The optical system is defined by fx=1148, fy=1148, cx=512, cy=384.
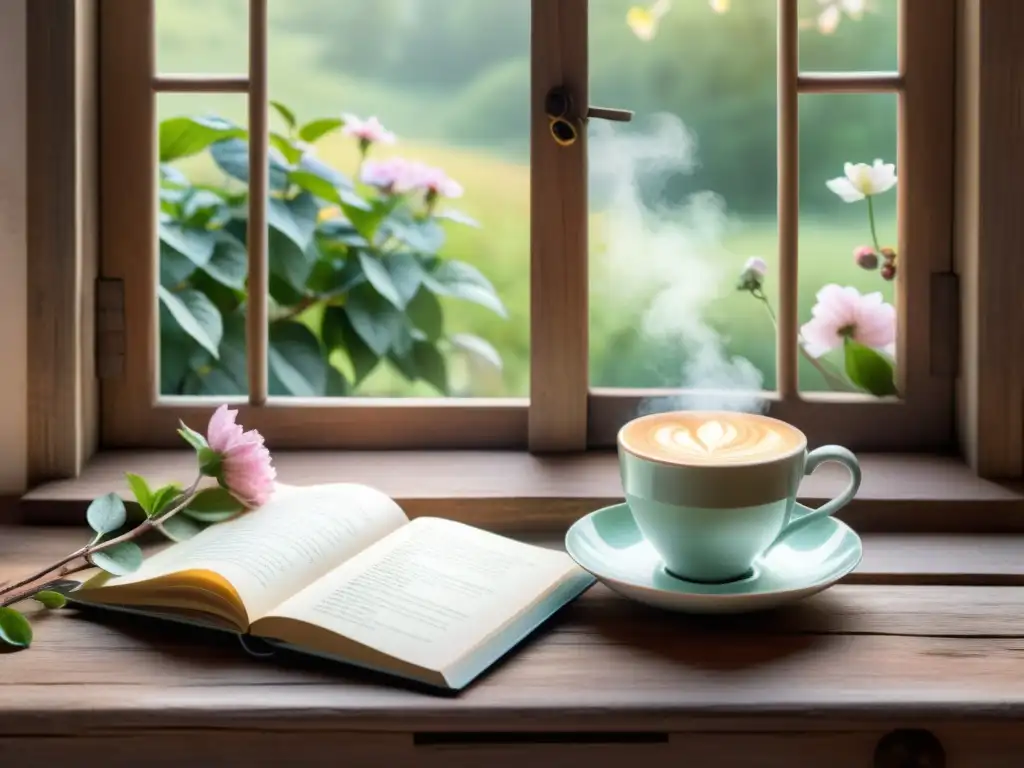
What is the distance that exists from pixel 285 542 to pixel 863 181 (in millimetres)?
838

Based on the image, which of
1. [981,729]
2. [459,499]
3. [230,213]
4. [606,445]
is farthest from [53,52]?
[981,729]

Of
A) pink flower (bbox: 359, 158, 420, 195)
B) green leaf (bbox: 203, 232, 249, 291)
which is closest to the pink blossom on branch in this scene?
pink flower (bbox: 359, 158, 420, 195)

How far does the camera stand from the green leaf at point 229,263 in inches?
59.9

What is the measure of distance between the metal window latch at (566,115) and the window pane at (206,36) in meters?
0.42

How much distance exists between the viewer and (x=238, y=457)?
1.12 m

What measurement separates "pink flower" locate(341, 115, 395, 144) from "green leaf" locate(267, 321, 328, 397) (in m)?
0.28

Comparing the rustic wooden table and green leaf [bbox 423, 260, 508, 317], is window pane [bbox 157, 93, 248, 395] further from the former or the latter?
the rustic wooden table

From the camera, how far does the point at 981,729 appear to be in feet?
2.83

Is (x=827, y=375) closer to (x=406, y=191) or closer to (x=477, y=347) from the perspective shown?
(x=477, y=347)

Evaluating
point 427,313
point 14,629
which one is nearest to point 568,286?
point 427,313

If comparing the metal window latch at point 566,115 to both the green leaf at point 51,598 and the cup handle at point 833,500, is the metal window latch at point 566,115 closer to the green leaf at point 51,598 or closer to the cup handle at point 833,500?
the cup handle at point 833,500

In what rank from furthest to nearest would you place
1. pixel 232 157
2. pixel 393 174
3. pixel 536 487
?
pixel 393 174 → pixel 232 157 → pixel 536 487

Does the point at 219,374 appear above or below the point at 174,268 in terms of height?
below

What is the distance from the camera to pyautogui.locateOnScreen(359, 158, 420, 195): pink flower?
5.28 ft
